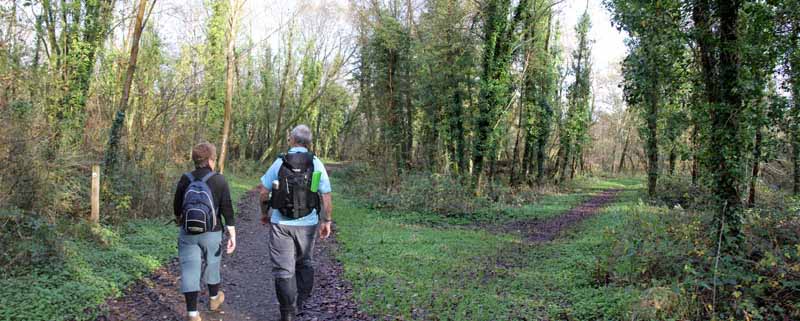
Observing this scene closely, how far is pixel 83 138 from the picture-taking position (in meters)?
10.6

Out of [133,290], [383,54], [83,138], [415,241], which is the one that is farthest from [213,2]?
[133,290]

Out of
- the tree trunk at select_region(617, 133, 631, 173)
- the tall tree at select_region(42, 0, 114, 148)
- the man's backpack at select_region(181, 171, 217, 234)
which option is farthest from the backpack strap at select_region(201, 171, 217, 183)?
the tree trunk at select_region(617, 133, 631, 173)

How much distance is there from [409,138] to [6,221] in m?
16.9

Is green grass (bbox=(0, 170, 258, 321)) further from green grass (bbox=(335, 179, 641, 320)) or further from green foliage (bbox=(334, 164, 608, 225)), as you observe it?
green foliage (bbox=(334, 164, 608, 225))

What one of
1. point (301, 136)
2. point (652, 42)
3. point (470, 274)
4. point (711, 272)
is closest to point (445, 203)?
point (470, 274)

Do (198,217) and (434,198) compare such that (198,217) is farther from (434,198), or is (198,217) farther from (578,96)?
(578,96)

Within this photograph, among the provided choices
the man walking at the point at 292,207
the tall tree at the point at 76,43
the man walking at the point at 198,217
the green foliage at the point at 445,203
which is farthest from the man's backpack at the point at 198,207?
the green foliage at the point at 445,203

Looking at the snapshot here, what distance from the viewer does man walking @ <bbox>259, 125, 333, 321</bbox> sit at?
4988 mm

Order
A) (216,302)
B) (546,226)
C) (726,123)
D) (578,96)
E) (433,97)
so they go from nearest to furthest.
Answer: (216,302)
(726,123)
(546,226)
(433,97)
(578,96)

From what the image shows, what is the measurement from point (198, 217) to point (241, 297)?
2117 mm

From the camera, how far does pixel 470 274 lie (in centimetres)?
781

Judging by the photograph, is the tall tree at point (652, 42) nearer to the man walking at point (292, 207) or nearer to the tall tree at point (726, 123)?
the tall tree at point (726, 123)

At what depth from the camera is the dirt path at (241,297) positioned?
5695mm

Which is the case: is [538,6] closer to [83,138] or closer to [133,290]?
[83,138]
